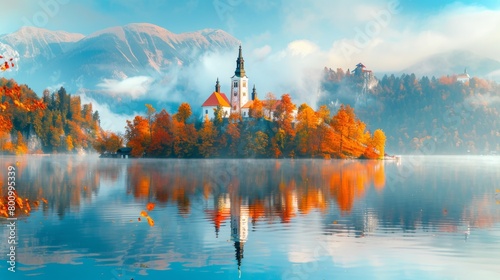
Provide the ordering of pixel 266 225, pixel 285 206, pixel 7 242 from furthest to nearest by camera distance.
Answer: pixel 285 206, pixel 266 225, pixel 7 242

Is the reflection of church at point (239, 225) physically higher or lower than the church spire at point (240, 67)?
lower

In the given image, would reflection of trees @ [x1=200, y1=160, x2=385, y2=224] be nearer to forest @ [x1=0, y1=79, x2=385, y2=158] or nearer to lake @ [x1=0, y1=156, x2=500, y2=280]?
lake @ [x1=0, y1=156, x2=500, y2=280]

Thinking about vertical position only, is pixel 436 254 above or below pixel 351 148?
below

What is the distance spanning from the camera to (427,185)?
57.8 meters

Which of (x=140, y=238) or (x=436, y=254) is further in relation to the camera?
(x=140, y=238)

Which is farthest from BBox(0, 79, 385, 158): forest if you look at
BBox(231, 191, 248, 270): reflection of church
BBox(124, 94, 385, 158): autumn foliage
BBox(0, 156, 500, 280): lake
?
BBox(231, 191, 248, 270): reflection of church

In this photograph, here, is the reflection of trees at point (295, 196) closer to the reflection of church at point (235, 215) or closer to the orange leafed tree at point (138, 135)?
the reflection of church at point (235, 215)

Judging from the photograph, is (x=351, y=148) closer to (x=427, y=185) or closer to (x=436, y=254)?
(x=427, y=185)

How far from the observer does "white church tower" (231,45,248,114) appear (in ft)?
598

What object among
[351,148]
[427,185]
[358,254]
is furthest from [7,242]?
[351,148]

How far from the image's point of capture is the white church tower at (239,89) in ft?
598

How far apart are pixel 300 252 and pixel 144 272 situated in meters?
6.90

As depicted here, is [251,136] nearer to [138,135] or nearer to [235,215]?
[138,135]

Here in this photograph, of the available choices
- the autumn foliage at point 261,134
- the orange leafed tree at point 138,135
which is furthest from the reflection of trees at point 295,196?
the orange leafed tree at point 138,135
